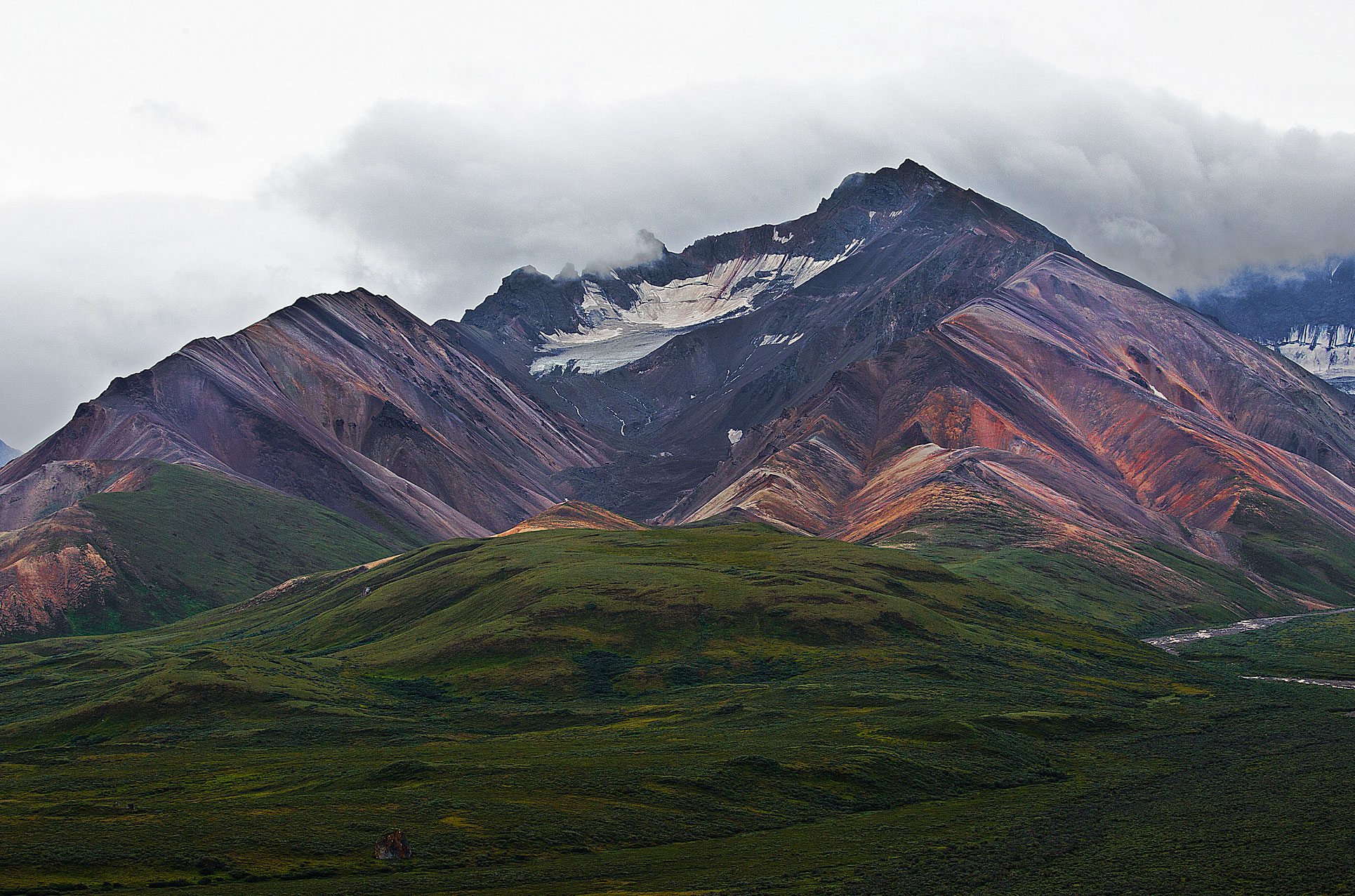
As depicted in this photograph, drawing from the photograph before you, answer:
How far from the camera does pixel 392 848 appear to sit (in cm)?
9094

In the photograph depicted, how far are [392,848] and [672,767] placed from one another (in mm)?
35273

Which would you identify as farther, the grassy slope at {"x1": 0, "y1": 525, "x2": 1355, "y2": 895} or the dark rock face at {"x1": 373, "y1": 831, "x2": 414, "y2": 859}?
the dark rock face at {"x1": 373, "y1": 831, "x2": 414, "y2": 859}

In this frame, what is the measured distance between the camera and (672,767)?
119 m

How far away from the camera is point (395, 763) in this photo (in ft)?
386

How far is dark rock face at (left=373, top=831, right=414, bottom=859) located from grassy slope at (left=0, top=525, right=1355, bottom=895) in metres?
1.31

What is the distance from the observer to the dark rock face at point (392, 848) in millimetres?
90625

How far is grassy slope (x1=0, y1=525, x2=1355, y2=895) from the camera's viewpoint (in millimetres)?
88375

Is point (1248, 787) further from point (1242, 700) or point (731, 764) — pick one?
point (1242, 700)

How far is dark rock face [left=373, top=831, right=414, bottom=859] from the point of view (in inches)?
3568

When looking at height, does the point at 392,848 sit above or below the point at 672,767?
above

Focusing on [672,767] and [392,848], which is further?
[672,767]

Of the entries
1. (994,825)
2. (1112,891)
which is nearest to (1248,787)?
(994,825)

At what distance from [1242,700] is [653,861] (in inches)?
4421

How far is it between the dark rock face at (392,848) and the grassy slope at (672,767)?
1.31 m
